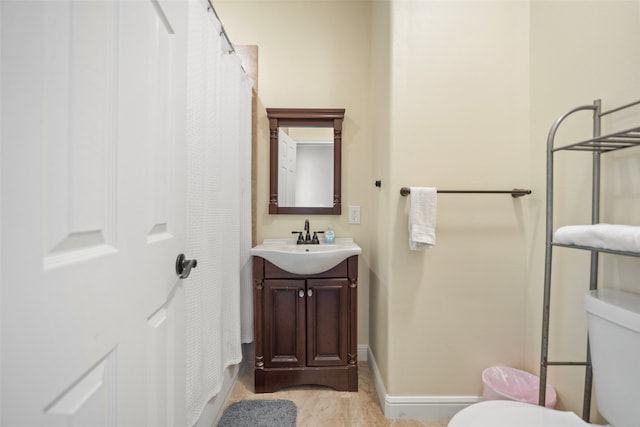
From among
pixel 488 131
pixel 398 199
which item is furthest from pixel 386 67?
pixel 398 199

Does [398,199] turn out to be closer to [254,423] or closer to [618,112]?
[618,112]

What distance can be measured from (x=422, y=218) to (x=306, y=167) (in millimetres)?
976

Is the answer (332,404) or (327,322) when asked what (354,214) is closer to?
(327,322)

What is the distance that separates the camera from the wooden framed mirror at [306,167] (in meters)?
1.95

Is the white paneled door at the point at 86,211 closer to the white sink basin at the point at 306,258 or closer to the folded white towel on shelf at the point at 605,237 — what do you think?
the white sink basin at the point at 306,258

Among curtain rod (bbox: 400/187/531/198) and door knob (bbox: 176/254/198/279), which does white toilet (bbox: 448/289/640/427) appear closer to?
curtain rod (bbox: 400/187/531/198)

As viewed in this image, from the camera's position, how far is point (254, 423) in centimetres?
134

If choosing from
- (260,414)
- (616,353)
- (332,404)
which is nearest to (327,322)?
(332,404)

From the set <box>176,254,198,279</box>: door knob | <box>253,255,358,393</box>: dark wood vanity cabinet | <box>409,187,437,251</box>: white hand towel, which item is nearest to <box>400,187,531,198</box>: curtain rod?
<box>409,187,437,251</box>: white hand towel

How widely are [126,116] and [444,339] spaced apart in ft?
5.25

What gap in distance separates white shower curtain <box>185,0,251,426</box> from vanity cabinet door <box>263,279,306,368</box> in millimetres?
205

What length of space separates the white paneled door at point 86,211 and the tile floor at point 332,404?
0.95 metres

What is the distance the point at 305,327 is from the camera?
1592 millimetres

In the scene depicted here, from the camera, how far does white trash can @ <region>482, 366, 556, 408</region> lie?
1.29 meters
